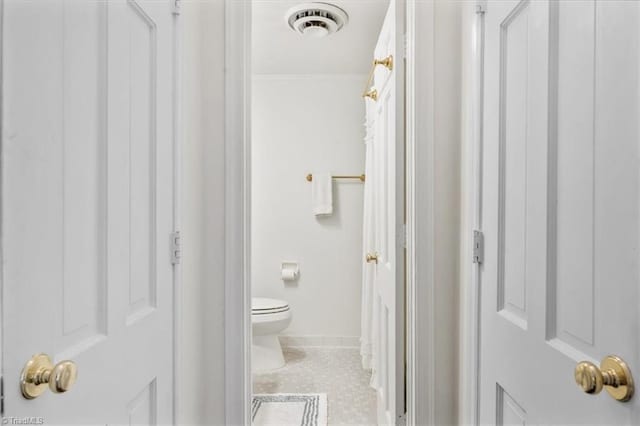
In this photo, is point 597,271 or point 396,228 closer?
point 597,271

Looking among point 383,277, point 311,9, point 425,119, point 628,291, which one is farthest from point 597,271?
point 311,9

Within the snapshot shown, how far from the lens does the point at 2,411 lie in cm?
53

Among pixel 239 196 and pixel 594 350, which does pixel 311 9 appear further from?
pixel 594 350

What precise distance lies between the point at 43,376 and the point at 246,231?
85 cm

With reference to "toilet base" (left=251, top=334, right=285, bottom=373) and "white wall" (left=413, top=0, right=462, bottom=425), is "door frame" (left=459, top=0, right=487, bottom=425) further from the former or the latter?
"toilet base" (left=251, top=334, right=285, bottom=373)

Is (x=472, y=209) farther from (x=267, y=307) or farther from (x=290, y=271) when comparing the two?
(x=290, y=271)

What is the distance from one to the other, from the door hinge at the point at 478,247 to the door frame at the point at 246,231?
8.2 inches

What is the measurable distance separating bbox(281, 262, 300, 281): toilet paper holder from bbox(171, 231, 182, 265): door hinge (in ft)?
7.19

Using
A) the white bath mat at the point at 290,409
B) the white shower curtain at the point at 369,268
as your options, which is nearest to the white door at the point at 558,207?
the white bath mat at the point at 290,409

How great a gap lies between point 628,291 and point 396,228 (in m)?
0.98

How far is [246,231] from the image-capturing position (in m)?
1.40

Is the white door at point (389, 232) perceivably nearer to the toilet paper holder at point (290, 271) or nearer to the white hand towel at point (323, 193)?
the white hand towel at point (323, 193)

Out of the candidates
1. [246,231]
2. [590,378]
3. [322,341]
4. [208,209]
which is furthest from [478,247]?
[322,341]

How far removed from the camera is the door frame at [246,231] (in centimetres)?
138
